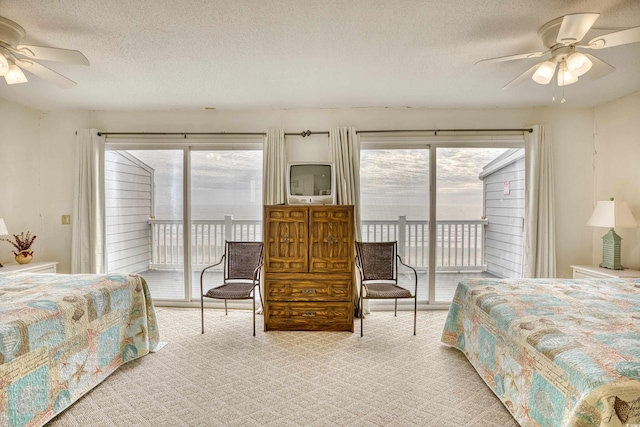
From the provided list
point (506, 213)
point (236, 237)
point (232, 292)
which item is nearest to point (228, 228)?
point (236, 237)

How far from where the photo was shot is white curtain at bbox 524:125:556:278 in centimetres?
405

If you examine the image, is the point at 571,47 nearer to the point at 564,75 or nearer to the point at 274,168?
the point at 564,75

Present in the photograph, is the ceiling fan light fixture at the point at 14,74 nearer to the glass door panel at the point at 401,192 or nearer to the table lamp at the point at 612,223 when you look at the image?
the glass door panel at the point at 401,192

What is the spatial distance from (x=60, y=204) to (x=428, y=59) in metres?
4.43

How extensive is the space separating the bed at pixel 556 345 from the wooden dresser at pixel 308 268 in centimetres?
110

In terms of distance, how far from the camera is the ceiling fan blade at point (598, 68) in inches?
89.0

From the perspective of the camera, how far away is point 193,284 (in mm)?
4535

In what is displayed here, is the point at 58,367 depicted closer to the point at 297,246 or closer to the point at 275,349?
the point at 275,349

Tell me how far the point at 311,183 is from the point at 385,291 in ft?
4.47

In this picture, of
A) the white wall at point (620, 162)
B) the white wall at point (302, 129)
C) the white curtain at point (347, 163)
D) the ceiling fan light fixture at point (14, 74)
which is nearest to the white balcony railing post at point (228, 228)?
the white wall at point (302, 129)

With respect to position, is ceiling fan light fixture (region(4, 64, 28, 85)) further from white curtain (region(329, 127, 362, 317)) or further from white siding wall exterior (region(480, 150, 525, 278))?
white siding wall exterior (region(480, 150, 525, 278))

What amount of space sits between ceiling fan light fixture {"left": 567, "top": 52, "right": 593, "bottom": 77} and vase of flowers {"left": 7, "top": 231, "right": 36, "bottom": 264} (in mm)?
5132

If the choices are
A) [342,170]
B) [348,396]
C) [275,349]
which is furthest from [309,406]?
[342,170]

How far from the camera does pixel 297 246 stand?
12.0ft
